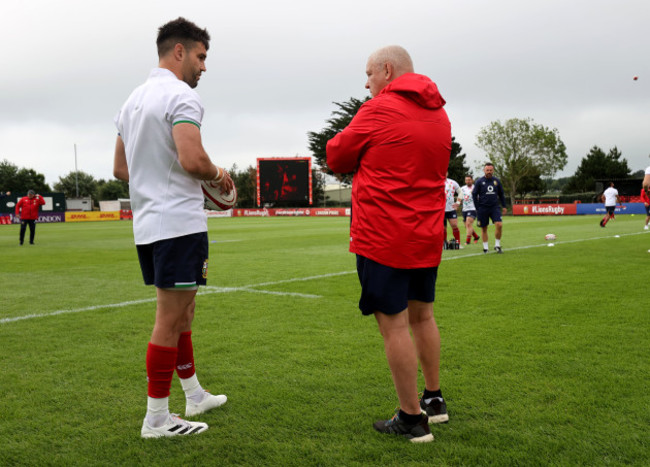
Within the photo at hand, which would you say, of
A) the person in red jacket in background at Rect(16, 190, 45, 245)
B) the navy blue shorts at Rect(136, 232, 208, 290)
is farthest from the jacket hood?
the person in red jacket in background at Rect(16, 190, 45, 245)

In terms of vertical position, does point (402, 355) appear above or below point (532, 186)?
below

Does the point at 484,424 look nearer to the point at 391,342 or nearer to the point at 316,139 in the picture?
the point at 391,342

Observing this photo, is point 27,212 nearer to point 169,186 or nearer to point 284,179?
point 169,186

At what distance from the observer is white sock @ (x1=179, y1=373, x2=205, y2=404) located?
10.9 feet

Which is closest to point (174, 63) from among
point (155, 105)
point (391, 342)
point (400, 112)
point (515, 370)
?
point (155, 105)

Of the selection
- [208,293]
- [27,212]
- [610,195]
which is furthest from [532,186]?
[208,293]

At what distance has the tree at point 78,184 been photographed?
10138 cm

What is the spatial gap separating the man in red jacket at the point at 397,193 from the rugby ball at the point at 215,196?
2.46 ft

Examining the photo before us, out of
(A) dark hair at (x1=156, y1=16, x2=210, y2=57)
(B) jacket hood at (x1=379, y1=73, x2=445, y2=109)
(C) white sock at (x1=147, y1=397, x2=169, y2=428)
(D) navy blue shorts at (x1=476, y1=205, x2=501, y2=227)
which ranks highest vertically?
(A) dark hair at (x1=156, y1=16, x2=210, y2=57)

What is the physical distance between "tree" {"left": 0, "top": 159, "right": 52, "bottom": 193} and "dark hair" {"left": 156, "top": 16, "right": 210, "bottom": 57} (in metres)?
94.5

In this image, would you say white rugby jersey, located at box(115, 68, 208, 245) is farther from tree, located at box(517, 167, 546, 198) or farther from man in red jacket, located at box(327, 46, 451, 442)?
tree, located at box(517, 167, 546, 198)

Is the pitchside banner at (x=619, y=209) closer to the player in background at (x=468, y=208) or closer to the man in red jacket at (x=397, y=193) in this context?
the player in background at (x=468, y=208)

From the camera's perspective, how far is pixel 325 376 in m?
3.94

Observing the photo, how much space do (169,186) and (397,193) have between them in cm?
119
